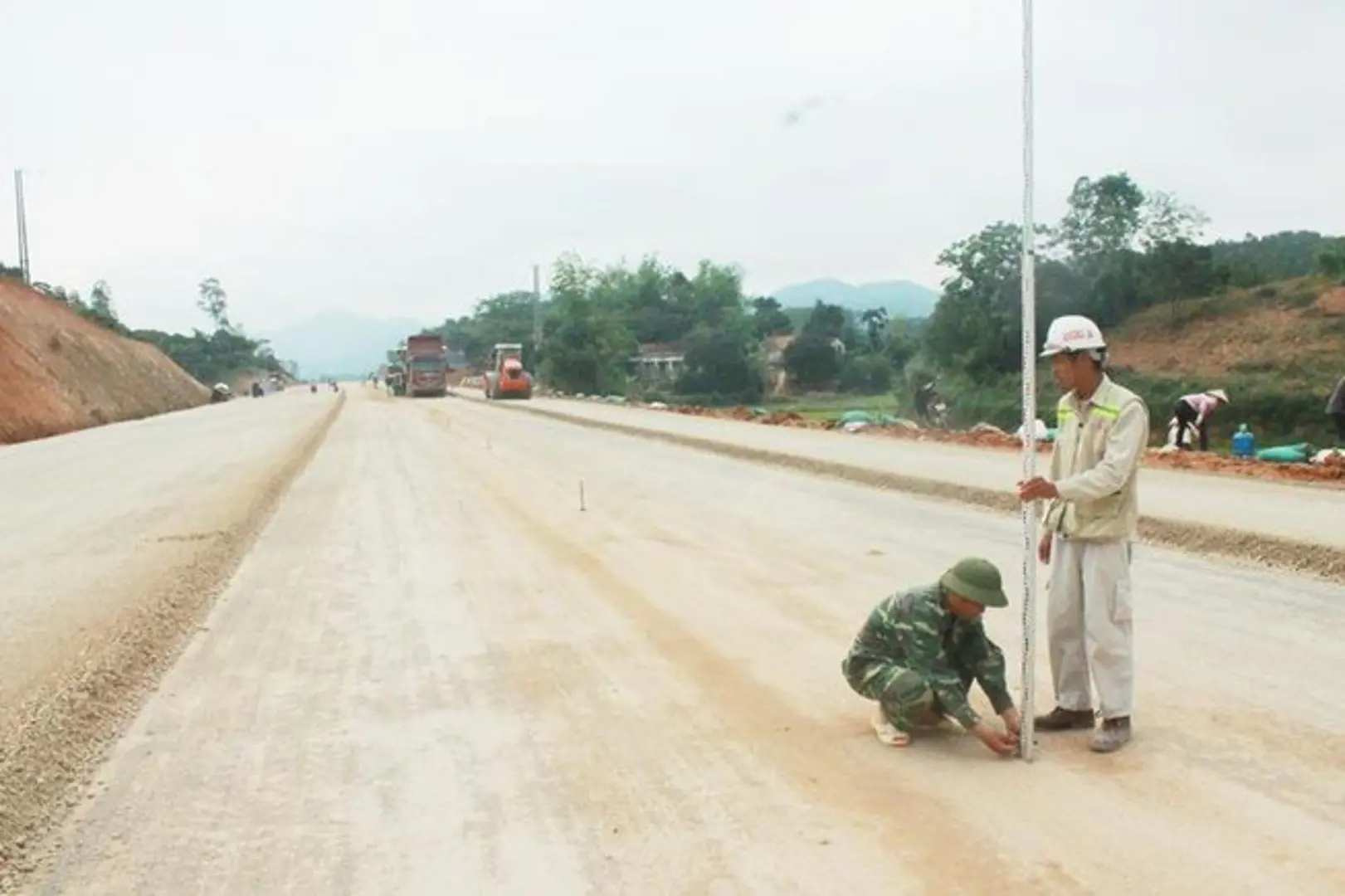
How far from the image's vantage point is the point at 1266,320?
152 feet

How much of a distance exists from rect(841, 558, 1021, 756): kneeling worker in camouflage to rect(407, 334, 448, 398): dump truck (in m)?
60.9

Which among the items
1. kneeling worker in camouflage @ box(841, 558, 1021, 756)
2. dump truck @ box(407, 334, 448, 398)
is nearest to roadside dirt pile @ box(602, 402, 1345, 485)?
kneeling worker in camouflage @ box(841, 558, 1021, 756)

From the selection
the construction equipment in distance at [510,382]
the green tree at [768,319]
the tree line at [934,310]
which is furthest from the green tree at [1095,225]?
the green tree at [768,319]

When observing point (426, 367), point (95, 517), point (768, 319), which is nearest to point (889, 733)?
point (95, 517)

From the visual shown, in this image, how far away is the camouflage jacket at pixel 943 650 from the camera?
19.1 feet

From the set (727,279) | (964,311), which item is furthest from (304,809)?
(727,279)

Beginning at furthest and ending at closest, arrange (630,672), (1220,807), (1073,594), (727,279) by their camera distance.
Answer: (727,279), (630,672), (1073,594), (1220,807)

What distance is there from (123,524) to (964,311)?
36.4 m

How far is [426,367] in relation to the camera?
6562cm

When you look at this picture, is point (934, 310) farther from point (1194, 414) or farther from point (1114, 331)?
point (1194, 414)

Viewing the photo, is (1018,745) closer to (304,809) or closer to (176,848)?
(304,809)

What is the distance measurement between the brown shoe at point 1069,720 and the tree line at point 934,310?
39.5ft

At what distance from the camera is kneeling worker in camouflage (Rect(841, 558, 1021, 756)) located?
5691 mm

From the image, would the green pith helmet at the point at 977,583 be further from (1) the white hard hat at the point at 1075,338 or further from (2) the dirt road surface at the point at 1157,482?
(2) the dirt road surface at the point at 1157,482
